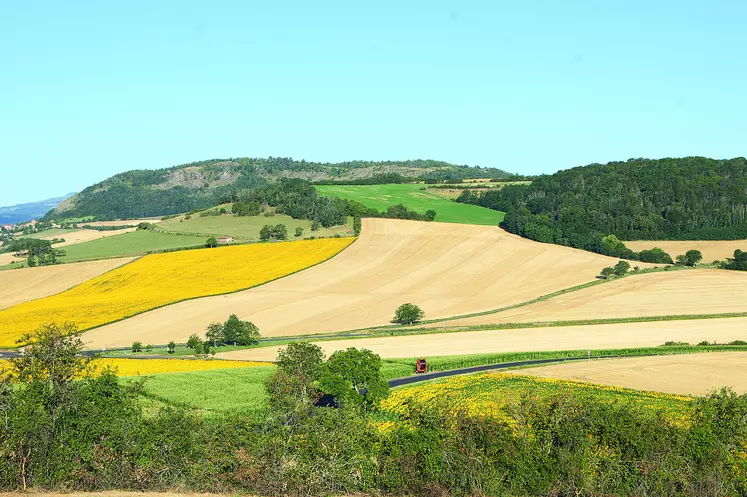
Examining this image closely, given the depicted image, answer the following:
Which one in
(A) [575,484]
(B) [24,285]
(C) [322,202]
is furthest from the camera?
(C) [322,202]

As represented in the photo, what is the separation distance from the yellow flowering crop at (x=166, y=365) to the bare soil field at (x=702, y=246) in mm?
91851

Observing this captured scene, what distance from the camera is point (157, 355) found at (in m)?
77.6

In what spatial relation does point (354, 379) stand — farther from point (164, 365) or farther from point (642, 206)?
point (642, 206)

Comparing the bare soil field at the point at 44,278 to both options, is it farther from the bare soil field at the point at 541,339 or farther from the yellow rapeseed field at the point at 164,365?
the bare soil field at the point at 541,339

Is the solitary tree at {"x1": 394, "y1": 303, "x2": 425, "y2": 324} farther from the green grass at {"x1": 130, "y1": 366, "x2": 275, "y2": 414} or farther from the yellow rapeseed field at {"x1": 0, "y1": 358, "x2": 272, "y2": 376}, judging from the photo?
A: the green grass at {"x1": 130, "y1": 366, "x2": 275, "y2": 414}

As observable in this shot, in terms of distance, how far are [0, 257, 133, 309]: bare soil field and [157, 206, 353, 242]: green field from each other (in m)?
27.2

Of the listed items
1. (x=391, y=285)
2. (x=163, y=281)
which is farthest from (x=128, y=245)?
(x=391, y=285)

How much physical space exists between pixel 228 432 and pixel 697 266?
10774cm

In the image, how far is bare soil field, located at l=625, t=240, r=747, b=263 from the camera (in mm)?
133325

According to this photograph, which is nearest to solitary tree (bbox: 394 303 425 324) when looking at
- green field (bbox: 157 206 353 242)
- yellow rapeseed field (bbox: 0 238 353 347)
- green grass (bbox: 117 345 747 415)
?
green grass (bbox: 117 345 747 415)

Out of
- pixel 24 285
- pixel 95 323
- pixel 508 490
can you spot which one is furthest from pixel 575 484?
pixel 24 285

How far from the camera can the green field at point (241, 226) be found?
158 metres

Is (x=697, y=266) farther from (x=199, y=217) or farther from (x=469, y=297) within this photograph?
(x=199, y=217)

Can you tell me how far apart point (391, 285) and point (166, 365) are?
5086cm
